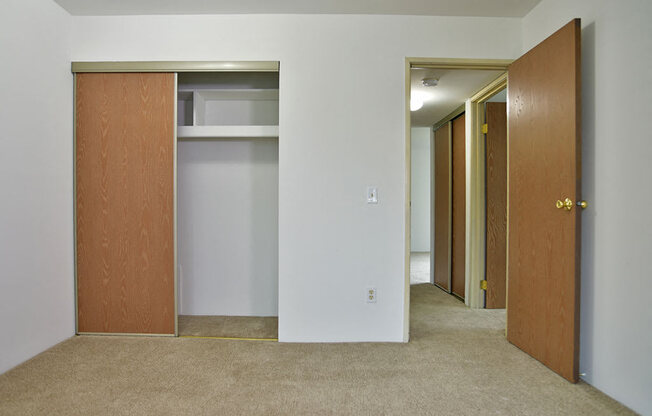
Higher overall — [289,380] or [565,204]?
[565,204]

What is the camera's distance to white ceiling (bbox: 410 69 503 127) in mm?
2949

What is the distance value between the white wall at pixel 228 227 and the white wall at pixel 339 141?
59 centimetres

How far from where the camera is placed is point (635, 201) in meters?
1.65

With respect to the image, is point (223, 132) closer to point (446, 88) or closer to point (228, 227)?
point (228, 227)

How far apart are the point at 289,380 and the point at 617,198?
187cm

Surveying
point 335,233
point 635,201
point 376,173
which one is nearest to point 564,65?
point 635,201

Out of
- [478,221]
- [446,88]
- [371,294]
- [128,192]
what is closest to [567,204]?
[371,294]

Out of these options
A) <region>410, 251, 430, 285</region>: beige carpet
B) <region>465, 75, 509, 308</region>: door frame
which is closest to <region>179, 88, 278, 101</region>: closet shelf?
<region>465, 75, 509, 308</region>: door frame

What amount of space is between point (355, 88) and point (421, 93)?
1290mm

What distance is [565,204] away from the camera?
193 centimetres

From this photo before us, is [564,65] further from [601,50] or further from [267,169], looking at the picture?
[267,169]

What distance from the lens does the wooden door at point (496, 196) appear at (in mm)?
3416

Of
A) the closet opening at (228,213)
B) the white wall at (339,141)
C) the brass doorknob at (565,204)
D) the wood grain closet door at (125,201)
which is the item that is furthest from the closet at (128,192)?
the brass doorknob at (565,204)

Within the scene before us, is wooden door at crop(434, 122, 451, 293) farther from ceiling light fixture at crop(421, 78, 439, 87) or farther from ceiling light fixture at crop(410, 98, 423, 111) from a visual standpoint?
ceiling light fixture at crop(421, 78, 439, 87)
